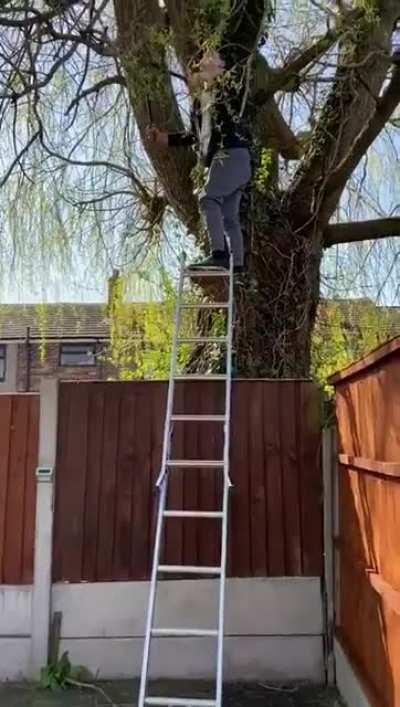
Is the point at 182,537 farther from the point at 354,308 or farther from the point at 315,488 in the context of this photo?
the point at 354,308

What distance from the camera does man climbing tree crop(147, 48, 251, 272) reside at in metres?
4.93

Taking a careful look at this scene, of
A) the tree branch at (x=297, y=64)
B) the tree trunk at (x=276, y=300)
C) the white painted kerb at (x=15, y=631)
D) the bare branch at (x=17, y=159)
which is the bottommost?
the white painted kerb at (x=15, y=631)

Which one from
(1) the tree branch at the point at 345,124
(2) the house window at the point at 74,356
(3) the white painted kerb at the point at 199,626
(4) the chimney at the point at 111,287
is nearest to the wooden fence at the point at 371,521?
(3) the white painted kerb at the point at 199,626

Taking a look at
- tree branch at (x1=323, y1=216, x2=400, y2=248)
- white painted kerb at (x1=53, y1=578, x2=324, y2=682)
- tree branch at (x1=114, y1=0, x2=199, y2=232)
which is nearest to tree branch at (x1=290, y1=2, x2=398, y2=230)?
tree branch at (x1=323, y1=216, x2=400, y2=248)

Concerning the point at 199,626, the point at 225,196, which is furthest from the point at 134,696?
the point at 225,196

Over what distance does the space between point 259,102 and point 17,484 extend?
11.0 ft

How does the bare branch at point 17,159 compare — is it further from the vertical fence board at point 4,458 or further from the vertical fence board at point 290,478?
the vertical fence board at point 290,478

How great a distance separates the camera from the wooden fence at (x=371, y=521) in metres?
3.04

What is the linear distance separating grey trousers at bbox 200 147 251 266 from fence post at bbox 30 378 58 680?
59.4 inches

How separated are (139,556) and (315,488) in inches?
47.6

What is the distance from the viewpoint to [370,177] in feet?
22.8

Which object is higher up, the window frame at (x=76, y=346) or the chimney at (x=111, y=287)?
the window frame at (x=76, y=346)

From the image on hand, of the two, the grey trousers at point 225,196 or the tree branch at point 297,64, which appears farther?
the grey trousers at point 225,196

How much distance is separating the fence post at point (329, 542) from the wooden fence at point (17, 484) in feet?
6.14
